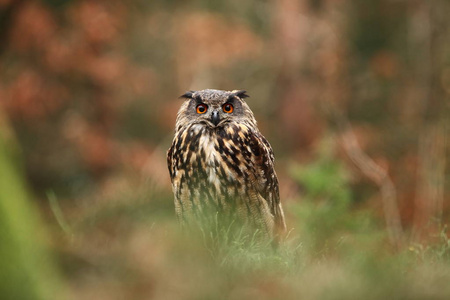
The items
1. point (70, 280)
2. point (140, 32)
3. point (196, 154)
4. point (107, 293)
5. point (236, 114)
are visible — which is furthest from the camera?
point (140, 32)

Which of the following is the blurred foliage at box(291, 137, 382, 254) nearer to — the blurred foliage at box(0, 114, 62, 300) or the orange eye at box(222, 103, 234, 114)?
the orange eye at box(222, 103, 234, 114)

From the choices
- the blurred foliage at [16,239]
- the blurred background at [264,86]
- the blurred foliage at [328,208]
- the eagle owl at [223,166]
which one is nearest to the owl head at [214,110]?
the eagle owl at [223,166]

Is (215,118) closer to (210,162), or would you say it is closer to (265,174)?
(210,162)

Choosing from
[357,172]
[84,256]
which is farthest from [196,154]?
[357,172]

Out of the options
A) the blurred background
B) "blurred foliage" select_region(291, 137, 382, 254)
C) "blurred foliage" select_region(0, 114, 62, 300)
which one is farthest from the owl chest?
"blurred foliage" select_region(0, 114, 62, 300)

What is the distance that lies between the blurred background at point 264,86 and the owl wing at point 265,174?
731mm

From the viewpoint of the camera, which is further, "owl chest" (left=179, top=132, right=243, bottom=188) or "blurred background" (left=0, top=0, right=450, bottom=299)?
"blurred background" (left=0, top=0, right=450, bottom=299)

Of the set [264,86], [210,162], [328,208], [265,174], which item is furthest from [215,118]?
[264,86]

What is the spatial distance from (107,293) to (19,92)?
1016 centimetres

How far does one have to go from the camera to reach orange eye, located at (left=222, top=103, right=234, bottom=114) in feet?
14.3

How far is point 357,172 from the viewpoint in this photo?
1134 centimetres

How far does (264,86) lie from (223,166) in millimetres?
11909

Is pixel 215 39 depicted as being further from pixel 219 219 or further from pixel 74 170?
pixel 219 219

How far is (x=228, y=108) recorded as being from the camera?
437 centimetres
